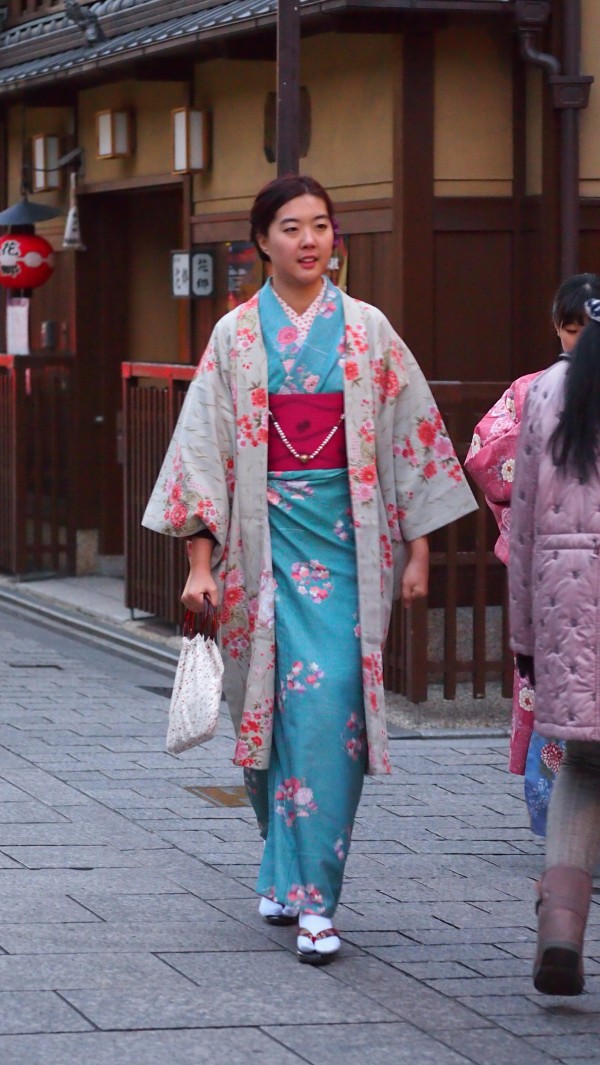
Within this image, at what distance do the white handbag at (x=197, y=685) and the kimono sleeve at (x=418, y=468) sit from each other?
23.0 inches

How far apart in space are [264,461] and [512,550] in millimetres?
785

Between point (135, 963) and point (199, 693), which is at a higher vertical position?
point (199, 693)

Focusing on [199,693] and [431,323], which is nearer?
[199,693]

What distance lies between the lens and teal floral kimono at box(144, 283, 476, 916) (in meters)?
4.95

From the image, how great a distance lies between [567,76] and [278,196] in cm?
437

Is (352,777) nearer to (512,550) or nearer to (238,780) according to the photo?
(512,550)

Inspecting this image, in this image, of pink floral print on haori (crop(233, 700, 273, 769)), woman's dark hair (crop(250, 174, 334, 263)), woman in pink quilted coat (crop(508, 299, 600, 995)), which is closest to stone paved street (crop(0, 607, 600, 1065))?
woman in pink quilted coat (crop(508, 299, 600, 995))

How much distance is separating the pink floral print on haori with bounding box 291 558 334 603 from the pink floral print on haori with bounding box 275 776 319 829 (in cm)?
46

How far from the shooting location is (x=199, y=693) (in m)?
4.96

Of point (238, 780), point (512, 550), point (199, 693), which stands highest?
point (512, 550)

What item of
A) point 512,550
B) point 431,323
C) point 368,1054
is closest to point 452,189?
point 431,323

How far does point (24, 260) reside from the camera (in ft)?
45.1

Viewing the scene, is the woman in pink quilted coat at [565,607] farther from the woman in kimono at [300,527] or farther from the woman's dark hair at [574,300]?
the woman's dark hair at [574,300]

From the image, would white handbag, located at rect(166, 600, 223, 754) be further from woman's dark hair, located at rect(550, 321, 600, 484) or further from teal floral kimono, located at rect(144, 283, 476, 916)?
woman's dark hair, located at rect(550, 321, 600, 484)
